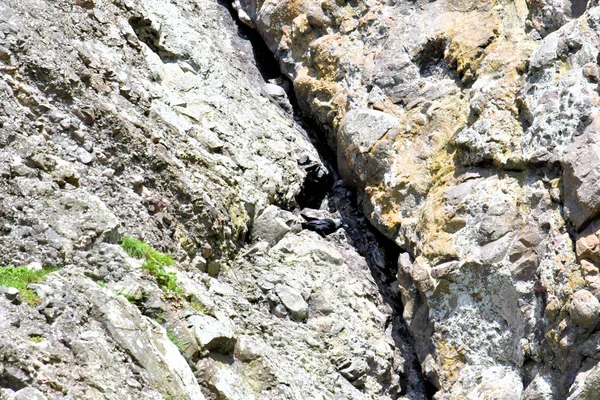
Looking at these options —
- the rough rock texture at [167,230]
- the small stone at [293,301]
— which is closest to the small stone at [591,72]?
the rough rock texture at [167,230]

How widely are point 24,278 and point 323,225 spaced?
7957 millimetres

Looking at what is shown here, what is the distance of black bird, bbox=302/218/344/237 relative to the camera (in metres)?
15.4

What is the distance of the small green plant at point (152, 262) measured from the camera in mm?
10109

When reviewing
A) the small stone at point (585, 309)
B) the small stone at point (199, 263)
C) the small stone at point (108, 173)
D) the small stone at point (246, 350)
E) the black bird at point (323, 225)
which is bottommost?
the small stone at point (199, 263)

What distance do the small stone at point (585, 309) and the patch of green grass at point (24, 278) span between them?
303 inches

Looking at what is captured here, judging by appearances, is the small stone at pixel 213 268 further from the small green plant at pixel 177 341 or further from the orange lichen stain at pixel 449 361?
the orange lichen stain at pixel 449 361

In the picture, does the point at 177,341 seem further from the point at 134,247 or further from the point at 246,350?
the point at 134,247

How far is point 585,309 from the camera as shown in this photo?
10531 mm

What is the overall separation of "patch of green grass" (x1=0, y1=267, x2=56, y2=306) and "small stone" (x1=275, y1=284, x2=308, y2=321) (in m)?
4.93

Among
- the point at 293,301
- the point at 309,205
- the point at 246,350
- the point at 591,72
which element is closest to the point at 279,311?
the point at 293,301

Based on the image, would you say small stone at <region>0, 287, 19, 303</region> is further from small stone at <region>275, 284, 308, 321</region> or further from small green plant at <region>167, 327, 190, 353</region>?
small stone at <region>275, 284, 308, 321</region>

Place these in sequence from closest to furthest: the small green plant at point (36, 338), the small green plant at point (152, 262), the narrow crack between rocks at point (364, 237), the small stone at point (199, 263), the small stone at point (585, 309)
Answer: the small green plant at point (36, 338), the small green plant at point (152, 262), the small stone at point (585, 309), the small stone at point (199, 263), the narrow crack between rocks at point (364, 237)

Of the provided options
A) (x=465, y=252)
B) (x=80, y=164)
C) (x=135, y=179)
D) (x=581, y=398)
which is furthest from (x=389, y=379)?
(x=80, y=164)

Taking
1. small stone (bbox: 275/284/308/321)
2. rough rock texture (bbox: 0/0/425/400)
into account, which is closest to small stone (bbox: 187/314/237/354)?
rough rock texture (bbox: 0/0/425/400)
